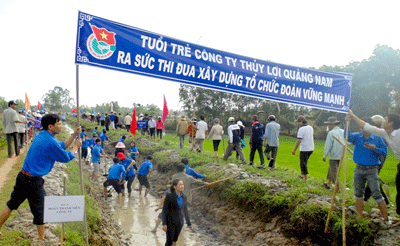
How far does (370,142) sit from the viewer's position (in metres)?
5.77

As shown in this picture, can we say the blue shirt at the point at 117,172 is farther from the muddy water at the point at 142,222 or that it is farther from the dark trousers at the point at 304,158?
the dark trousers at the point at 304,158

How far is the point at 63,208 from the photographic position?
4059 millimetres

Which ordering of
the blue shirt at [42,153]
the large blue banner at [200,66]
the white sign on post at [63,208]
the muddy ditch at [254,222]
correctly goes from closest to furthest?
the white sign on post at [63,208] < the blue shirt at [42,153] < the large blue banner at [200,66] < the muddy ditch at [254,222]

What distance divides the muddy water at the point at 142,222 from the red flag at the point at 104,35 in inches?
203

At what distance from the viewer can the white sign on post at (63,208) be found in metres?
3.94

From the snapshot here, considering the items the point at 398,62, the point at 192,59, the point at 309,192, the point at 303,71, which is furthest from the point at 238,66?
the point at 398,62

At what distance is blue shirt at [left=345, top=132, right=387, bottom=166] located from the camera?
18.3 ft

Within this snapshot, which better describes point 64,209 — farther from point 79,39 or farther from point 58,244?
point 79,39

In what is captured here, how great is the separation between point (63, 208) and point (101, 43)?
304cm

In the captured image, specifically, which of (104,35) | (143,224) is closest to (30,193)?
(104,35)

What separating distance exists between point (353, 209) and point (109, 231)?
592 centimetres

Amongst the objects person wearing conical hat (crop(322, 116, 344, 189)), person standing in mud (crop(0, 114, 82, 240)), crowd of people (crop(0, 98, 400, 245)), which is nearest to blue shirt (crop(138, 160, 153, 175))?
crowd of people (crop(0, 98, 400, 245))

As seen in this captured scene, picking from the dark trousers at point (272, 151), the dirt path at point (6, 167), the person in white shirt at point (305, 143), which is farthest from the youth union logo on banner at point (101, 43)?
the dark trousers at point (272, 151)

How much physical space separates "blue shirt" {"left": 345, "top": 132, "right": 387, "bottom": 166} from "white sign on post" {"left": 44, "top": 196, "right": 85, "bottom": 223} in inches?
202
